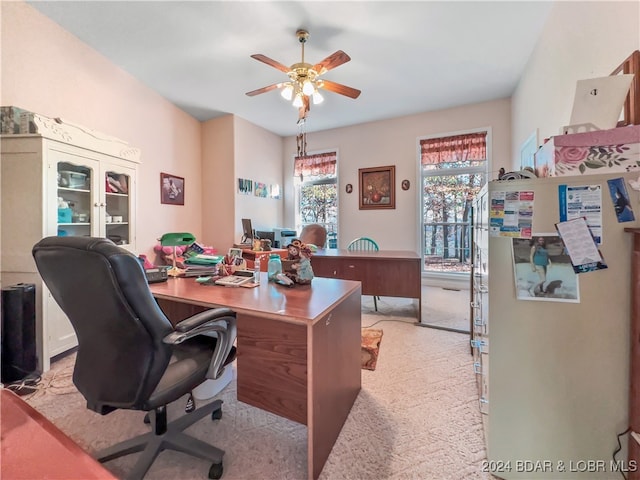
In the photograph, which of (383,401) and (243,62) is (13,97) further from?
(383,401)

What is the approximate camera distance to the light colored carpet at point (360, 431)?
124 centimetres

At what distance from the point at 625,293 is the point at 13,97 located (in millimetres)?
4112

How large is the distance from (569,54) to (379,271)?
241cm

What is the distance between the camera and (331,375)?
4.32 ft

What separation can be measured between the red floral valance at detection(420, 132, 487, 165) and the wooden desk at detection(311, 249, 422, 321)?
7.04ft

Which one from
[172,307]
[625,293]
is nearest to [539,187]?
[625,293]

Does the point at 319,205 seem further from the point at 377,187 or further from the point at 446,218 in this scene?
the point at 446,218

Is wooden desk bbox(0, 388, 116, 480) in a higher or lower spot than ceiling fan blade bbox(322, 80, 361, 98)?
lower

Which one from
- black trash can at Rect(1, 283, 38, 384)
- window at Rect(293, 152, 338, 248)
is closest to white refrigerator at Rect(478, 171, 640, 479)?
black trash can at Rect(1, 283, 38, 384)

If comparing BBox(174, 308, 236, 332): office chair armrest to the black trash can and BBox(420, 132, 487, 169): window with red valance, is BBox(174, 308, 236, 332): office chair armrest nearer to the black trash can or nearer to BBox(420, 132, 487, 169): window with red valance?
the black trash can

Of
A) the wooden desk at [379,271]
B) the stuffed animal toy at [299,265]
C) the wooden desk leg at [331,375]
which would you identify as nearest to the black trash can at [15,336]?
the stuffed animal toy at [299,265]

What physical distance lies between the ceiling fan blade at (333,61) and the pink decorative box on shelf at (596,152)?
1.82m

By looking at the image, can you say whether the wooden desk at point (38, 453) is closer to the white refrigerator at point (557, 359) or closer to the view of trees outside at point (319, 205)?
the white refrigerator at point (557, 359)

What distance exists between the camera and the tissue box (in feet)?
7.42
